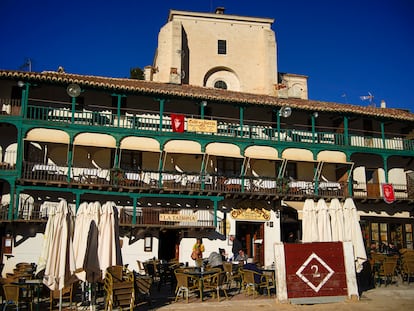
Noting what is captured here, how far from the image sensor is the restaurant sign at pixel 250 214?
24922 millimetres

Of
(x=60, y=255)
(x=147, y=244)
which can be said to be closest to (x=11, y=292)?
(x=60, y=255)

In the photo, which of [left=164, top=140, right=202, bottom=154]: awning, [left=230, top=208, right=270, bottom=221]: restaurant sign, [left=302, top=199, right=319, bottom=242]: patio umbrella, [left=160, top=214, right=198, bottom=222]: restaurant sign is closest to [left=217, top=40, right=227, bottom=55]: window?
[left=164, top=140, right=202, bottom=154]: awning

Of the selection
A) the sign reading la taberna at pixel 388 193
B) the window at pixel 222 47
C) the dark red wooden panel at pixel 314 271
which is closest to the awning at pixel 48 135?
the dark red wooden panel at pixel 314 271

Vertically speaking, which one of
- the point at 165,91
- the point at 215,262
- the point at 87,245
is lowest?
the point at 215,262

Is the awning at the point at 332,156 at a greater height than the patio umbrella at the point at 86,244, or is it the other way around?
the awning at the point at 332,156

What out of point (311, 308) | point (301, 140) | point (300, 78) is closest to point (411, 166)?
point (301, 140)

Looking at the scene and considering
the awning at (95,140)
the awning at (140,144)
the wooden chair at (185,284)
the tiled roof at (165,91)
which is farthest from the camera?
the awning at (140,144)

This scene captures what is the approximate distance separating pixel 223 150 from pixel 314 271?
13202 mm

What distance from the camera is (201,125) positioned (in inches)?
971

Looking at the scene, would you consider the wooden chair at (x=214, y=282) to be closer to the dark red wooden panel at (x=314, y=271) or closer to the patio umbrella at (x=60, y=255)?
the dark red wooden panel at (x=314, y=271)

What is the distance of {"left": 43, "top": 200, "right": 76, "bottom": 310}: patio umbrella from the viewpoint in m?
10.4

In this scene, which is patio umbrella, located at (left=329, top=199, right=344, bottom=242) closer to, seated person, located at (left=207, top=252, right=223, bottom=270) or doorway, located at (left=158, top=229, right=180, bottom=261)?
seated person, located at (left=207, top=252, right=223, bottom=270)

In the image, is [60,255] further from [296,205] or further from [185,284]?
[296,205]

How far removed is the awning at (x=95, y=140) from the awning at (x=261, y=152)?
24.2ft
